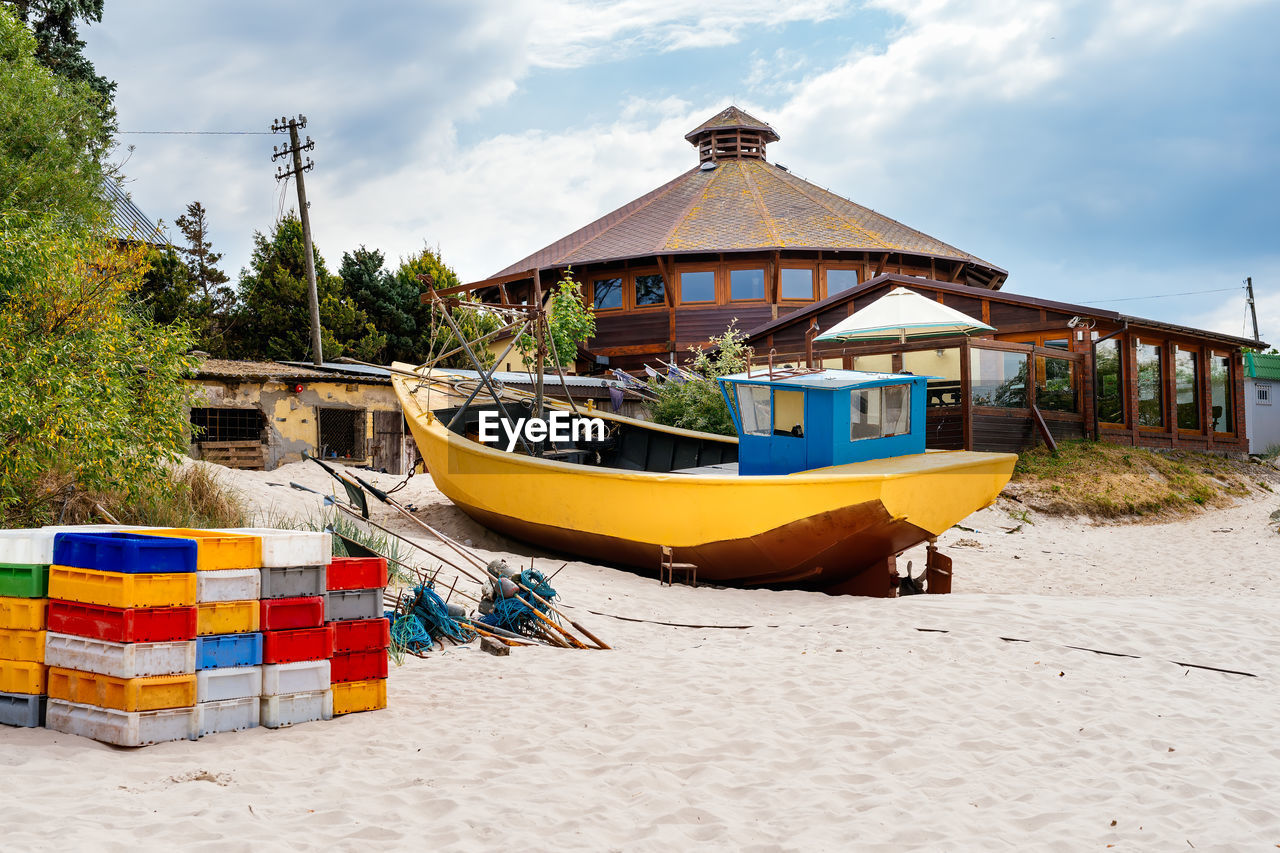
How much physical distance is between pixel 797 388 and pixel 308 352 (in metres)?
20.8

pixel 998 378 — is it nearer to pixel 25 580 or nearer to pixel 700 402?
pixel 700 402

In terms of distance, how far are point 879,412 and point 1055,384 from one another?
906cm

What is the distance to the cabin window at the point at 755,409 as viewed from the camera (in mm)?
10539

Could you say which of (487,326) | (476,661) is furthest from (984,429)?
(487,326)

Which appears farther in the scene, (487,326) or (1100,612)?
(487,326)

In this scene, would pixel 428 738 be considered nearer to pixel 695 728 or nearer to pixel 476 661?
pixel 695 728

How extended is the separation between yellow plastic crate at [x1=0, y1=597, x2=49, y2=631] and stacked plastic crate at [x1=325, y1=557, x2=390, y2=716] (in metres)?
1.40

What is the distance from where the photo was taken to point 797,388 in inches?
402

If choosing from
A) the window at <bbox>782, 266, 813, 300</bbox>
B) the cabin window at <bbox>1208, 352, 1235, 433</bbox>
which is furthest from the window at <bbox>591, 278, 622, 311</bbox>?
the cabin window at <bbox>1208, 352, 1235, 433</bbox>

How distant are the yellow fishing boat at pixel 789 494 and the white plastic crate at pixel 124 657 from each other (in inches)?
237

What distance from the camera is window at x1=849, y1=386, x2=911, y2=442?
10.2m

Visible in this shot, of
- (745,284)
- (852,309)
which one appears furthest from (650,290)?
(852,309)

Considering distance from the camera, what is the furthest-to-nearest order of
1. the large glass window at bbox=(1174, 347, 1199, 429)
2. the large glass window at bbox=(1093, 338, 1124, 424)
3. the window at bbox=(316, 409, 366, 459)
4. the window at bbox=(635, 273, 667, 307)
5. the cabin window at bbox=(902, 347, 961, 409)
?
the window at bbox=(635, 273, 667, 307), the large glass window at bbox=(1174, 347, 1199, 429), the large glass window at bbox=(1093, 338, 1124, 424), the window at bbox=(316, 409, 366, 459), the cabin window at bbox=(902, 347, 961, 409)

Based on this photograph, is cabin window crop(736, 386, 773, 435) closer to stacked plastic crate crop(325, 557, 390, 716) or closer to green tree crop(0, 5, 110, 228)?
stacked plastic crate crop(325, 557, 390, 716)
